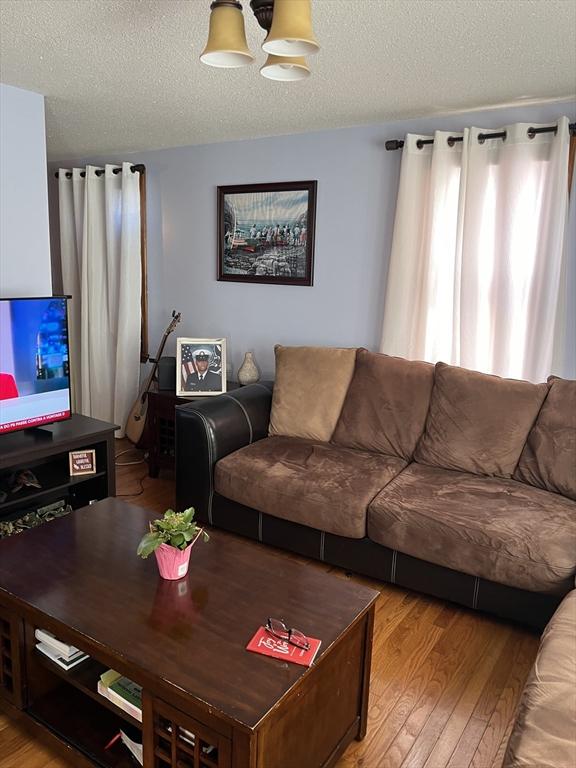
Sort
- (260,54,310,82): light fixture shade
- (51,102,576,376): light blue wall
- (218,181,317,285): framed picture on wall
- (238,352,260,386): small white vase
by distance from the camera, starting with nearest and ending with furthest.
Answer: (260,54,310,82): light fixture shade → (51,102,576,376): light blue wall → (218,181,317,285): framed picture on wall → (238,352,260,386): small white vase

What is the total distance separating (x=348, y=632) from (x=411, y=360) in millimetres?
2015

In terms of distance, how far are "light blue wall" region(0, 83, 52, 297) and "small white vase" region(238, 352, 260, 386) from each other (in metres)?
1.33

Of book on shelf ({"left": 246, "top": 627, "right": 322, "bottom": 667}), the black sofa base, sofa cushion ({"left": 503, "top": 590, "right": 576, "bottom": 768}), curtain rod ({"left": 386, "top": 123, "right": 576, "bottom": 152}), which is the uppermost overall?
Result: curtain rod ({"left": 386, "top": 123, "right": 576, "bottom": 152})

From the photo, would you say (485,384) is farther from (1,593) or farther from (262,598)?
(1,593)

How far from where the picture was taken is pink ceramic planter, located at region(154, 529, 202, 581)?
1.75 metres

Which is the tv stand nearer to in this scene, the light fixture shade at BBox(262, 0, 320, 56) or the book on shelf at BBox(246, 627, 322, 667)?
the book on shelf at BBox(246, 627, 322, 667)

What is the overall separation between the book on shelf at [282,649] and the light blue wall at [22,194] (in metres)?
2.26

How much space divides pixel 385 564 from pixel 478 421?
829 millimetres

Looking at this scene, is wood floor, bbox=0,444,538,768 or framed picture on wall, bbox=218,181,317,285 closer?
wood floor, bbox=0,444,538,768

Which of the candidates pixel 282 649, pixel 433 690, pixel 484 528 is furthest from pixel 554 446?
pixel 282 649

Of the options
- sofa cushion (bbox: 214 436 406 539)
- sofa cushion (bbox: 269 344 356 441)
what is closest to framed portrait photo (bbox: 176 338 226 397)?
sofa cushion (bbox: 269 344 356 441)

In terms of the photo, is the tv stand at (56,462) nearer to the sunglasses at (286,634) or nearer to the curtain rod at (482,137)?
the sunglasses at (286,634)

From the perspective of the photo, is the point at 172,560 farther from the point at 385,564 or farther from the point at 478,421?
the point at 478,421

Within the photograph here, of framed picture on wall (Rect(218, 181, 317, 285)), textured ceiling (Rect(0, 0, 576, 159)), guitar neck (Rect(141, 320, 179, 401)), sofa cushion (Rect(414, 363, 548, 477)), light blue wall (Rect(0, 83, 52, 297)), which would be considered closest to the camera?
textured ceiling (Rect(0, 0, 576, 159))
